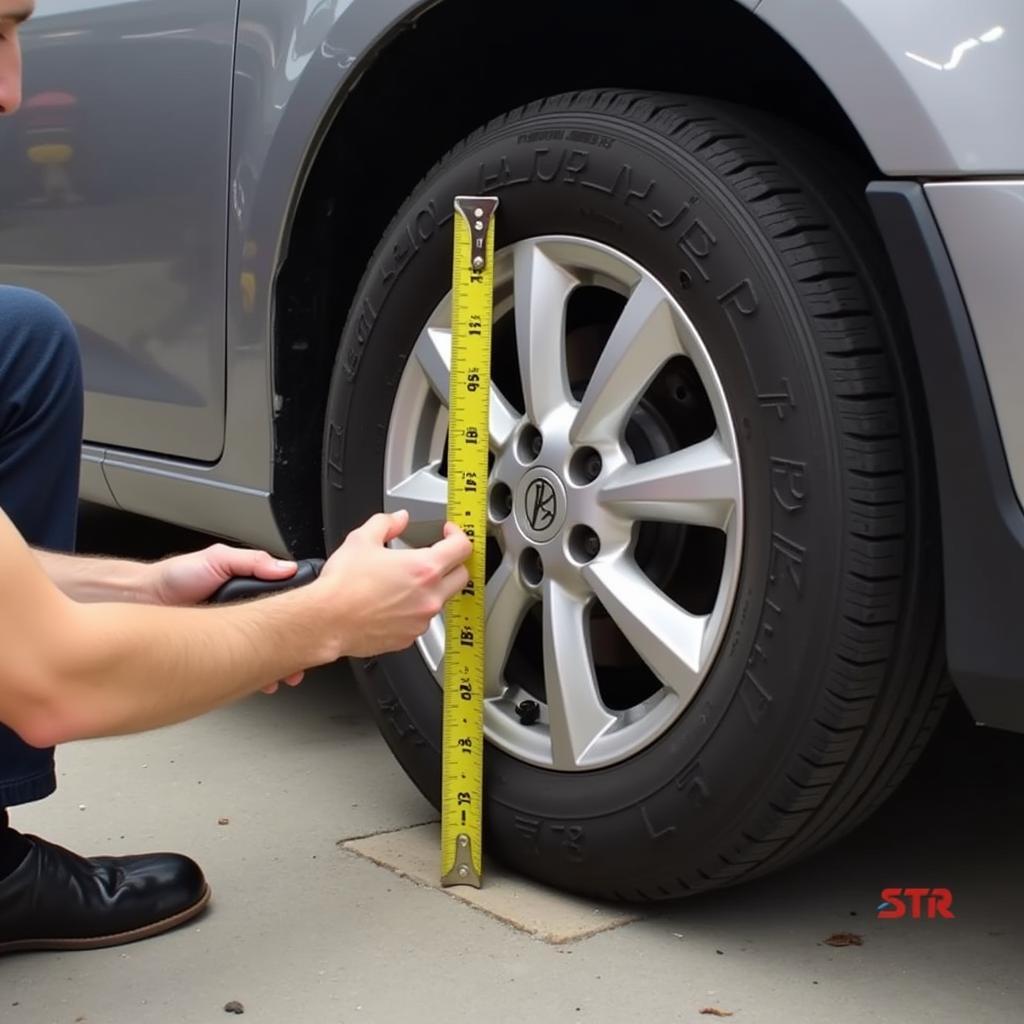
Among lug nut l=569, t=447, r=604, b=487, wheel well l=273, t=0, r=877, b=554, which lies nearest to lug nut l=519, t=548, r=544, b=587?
lug nut l=569, t=447, r=604, b=487

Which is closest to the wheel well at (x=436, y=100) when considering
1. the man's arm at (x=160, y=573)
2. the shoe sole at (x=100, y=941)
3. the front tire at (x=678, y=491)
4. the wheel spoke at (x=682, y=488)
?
the front tire at (x=678, y=491)

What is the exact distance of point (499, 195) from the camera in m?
1.68

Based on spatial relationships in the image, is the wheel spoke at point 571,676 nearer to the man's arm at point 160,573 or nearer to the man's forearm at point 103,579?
the man's arm at point 160,573

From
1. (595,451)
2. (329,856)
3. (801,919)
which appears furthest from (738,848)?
(329,856)

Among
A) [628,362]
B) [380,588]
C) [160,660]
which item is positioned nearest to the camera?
[160,660]

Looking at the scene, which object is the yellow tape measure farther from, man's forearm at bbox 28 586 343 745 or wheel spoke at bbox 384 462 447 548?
man's forearm at bbox 28 586 343 745

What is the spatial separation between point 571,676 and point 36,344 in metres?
0.71

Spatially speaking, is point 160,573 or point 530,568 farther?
point 530,568

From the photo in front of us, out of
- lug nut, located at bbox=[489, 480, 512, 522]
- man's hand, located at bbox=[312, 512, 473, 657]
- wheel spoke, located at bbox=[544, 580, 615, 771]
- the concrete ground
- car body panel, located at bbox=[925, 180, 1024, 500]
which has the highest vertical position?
car body panel, located at bbox=[925, 180, 1024, 500]

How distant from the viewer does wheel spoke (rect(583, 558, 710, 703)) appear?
1.51 meters

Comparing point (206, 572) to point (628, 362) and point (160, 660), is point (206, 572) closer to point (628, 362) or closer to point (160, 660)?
point (160, 660)

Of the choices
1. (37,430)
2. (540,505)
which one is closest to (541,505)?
(540,505)

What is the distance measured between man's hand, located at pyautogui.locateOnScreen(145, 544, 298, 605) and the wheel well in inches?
19.7

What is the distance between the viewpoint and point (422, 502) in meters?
1.81
